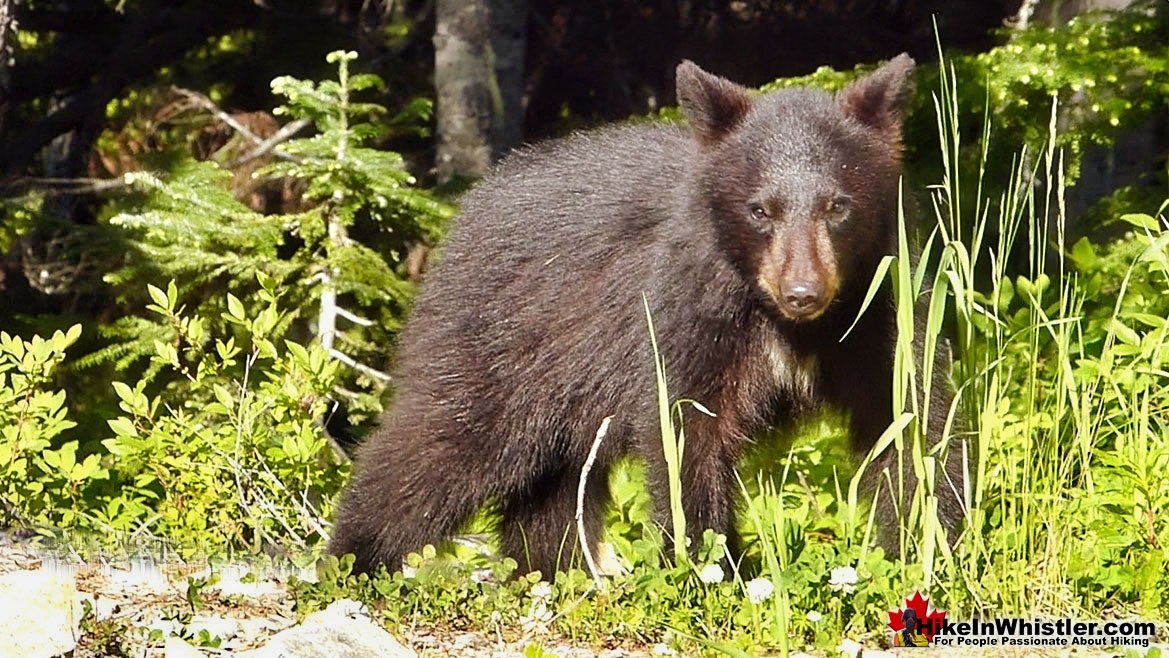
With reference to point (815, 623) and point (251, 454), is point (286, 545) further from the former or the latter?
point (815, 623)

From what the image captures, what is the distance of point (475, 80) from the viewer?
25.0ft

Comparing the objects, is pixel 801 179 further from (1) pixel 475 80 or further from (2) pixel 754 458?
(1) pixel 475 80

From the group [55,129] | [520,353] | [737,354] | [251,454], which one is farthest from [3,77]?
[737,354]

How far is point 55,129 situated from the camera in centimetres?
910

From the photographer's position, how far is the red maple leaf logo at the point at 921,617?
3.87 metres

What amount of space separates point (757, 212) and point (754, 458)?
1061mm

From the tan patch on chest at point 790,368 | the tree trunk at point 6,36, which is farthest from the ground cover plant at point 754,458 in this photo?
the tree trunk at point 6,36

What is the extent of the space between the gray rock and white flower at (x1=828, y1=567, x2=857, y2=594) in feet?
3.51

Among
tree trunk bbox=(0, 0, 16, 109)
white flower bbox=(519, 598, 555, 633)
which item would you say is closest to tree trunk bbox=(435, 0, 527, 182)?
tree trunk bbox=(0, 0, 16, 109)

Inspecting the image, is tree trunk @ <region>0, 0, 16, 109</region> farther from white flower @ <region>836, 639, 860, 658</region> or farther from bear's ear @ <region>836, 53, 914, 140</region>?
white flower @ <region>836, 639, 860, 658</region>

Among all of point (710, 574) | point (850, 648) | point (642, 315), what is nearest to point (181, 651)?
point (710, 574)

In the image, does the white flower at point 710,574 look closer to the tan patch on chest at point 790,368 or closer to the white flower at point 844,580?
the white flower at point 844,580

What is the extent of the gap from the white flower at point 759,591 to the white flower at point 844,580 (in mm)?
164

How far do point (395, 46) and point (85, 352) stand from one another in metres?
2.83
